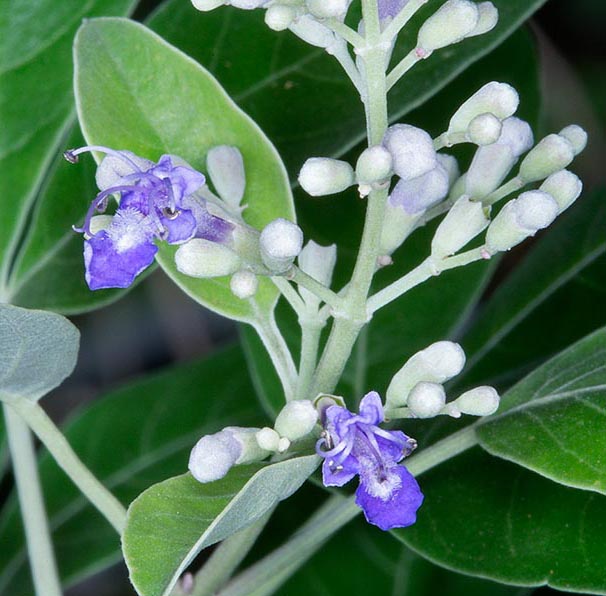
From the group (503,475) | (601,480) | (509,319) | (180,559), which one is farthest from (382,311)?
(180,559)

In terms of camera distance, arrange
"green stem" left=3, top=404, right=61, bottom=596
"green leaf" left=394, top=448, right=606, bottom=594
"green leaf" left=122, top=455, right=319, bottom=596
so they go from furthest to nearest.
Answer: "green stem" left=3, top=404, right=61, bottom=596, "green leaf" left=394, top=448, right=606, bottom=594, "green leaf" left=122, top=455, right=319, bottom=596

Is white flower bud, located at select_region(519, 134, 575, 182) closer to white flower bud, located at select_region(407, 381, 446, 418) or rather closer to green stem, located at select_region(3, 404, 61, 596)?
white flower bud, located at select_region(407, 381, 446, 418)

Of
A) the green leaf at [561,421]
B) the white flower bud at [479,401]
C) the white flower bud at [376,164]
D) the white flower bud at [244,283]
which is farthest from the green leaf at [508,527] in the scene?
the white flower bud at [376,164]

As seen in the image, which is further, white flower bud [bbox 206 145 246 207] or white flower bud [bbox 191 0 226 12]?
white flower bud [bbox 206 145 246 207]

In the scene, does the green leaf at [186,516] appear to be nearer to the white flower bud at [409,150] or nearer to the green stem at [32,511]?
the white flower bud at [409,150]

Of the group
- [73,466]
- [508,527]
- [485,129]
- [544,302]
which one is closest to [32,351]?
[73,466]

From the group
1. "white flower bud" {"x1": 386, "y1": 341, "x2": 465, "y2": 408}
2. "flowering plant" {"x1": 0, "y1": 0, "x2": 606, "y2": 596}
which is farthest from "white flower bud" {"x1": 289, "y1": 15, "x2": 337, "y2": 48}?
"white flower bud" {"x1": 386, "y1": 341, "x2": 465, "y2": 408}

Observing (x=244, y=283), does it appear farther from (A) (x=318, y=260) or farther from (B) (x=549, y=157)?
(B) (x=549, y=157)

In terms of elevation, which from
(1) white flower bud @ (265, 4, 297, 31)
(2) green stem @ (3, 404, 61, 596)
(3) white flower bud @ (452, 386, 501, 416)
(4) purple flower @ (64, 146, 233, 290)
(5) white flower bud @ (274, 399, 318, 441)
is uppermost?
(1) white flower bud @ (265, 4, 297, 31)
